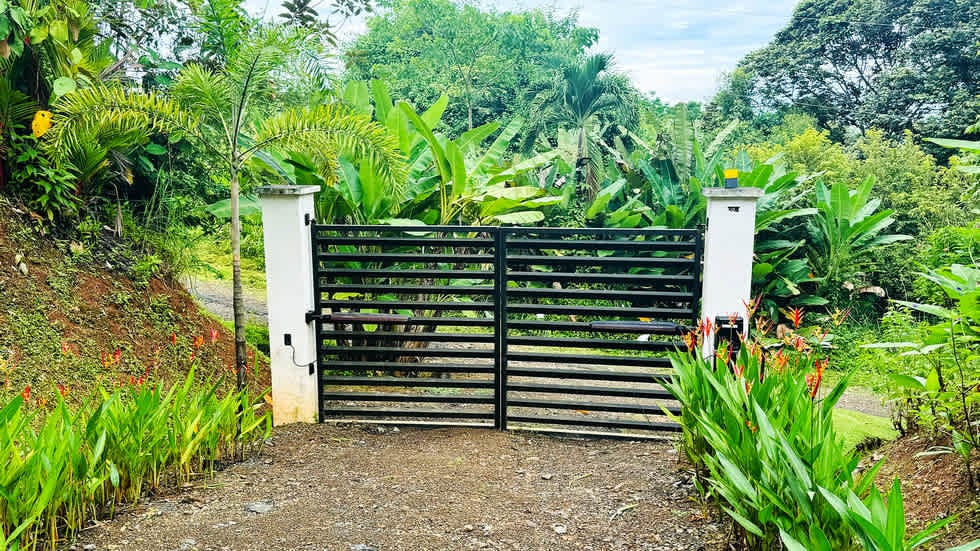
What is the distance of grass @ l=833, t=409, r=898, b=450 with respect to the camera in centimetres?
493

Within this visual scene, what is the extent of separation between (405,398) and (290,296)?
3.67 feet

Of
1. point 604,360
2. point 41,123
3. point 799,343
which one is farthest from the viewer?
point 41,123

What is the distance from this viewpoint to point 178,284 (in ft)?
22.7

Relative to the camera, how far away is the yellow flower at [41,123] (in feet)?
18.8

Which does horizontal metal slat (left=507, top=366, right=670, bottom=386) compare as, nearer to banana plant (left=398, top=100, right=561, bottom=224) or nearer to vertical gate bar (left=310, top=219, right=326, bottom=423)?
vertical gate bar (left=310, top=219, right=326, bottom=423)

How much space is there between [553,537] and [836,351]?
6151 mm

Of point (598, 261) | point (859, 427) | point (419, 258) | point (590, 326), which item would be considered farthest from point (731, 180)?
point (419, 258)

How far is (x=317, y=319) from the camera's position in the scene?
17.5 ft

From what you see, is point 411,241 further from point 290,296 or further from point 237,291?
point 237,291

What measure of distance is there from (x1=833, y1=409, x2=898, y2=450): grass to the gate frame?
1089 millimetres

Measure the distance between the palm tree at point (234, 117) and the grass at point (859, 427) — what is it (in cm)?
375

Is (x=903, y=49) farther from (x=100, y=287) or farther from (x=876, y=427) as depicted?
(x=100, y=287)

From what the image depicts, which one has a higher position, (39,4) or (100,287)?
(39,4)

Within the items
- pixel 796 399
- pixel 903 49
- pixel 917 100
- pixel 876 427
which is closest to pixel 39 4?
pixel 796 399
